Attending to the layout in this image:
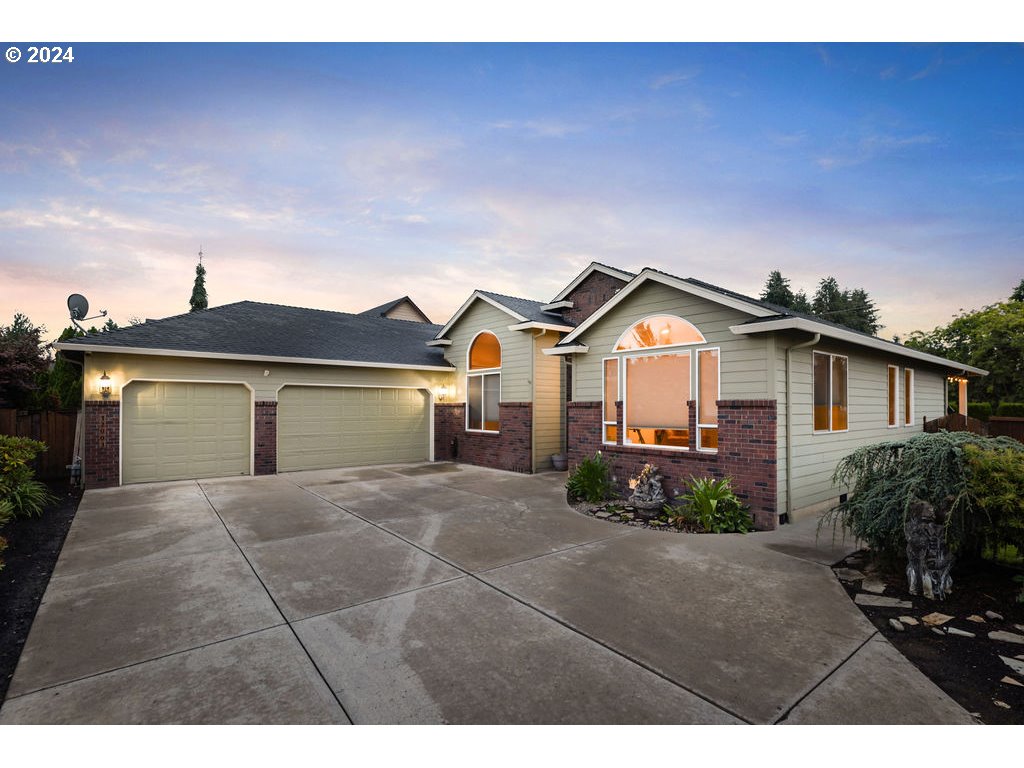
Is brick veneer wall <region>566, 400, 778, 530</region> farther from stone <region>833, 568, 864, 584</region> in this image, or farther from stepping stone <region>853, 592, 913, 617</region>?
stepping stone <region>853, 592, 913, 617</region>

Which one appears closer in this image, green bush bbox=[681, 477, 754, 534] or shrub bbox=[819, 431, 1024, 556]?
shrub bbox=[819, 431, 1024, 556]

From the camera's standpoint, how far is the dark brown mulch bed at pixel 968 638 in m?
2.60

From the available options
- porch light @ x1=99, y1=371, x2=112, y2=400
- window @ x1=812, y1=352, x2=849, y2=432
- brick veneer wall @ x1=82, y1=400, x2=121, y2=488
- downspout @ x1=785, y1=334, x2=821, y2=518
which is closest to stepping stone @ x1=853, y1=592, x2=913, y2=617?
downspout @ x1=785, y1=334, x2=821, y2=518

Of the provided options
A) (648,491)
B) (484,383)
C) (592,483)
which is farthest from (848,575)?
(484,383)

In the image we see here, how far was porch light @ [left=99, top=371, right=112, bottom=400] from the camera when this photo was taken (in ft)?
31.1

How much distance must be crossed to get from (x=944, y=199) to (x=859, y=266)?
5546 mm

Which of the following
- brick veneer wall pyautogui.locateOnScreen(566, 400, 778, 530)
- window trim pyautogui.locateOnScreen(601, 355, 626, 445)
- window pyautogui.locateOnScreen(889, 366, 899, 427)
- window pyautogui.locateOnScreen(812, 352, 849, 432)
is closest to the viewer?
brick veneer wall pyautogui.locateOnScreen(566, 400, 778, 530)

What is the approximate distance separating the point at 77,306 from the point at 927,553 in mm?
16454

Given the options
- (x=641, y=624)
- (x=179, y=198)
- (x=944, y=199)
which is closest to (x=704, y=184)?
(x=944, y=199)

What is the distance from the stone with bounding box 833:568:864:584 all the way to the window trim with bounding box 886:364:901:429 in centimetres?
646

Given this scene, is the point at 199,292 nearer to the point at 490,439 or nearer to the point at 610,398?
the point at 490,439

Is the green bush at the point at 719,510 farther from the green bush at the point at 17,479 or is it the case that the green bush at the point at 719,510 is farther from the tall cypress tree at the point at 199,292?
the tall cypress tree at the point at 199,292

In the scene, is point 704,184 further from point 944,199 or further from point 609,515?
point 609,515

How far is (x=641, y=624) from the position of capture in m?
3.51
